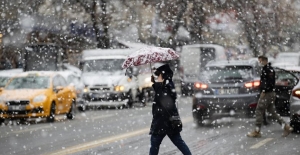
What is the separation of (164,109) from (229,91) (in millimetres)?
7633

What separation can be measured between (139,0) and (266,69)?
25329 millimetres

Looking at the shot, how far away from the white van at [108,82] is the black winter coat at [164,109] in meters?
14.9

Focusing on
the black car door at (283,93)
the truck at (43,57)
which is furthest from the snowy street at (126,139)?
the truck at (43,57)

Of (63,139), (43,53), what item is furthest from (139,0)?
(63,139)

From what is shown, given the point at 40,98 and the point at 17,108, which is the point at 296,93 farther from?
the point at 17,108

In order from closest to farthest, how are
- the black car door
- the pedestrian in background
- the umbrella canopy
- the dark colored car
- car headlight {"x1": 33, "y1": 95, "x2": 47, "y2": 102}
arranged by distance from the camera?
the umbrella canopy < the pedestrian in background < the dark colored car < the black car door < car headlight {"x1": 33, "y1": 95, "x2": 47, "y2": 102}

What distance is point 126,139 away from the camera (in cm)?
1341

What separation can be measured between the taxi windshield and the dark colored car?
16.7ft

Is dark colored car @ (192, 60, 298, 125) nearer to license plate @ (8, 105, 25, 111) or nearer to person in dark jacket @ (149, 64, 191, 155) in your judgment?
license plate @ (8, 105, 25, 111)

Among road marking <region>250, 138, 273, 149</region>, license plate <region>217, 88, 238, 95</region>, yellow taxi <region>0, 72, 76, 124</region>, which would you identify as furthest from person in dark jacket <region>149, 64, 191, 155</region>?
yellow taxi <region>0, 72, 76, 124</region>

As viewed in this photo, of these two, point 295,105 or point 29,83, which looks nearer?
point 295,105

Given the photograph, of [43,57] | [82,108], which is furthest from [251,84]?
[43,57]

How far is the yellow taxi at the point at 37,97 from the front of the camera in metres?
17.9

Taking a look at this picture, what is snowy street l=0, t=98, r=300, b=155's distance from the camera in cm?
1155
